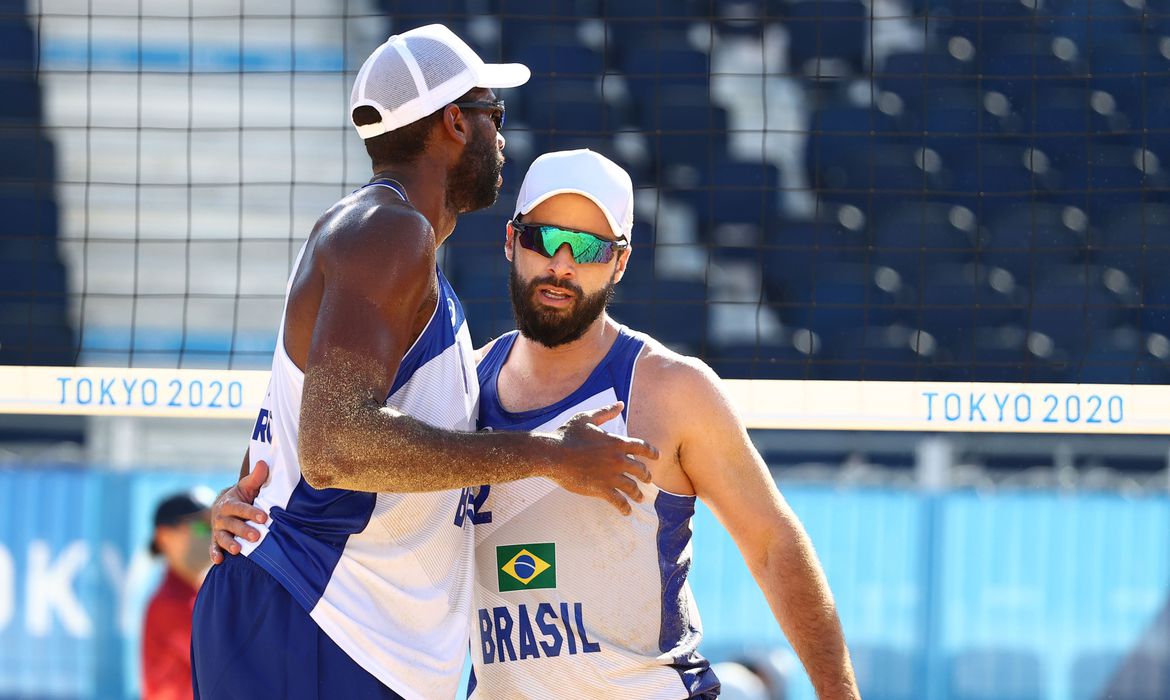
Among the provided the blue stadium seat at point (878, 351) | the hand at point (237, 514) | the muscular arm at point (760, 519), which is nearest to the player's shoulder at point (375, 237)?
the hand at point (237, 514)

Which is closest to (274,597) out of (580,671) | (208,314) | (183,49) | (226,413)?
(580,671)

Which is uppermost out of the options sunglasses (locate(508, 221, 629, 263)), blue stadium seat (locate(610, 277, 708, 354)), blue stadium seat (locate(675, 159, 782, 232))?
blue stadium seat (locate(675, 159, 782, 232))

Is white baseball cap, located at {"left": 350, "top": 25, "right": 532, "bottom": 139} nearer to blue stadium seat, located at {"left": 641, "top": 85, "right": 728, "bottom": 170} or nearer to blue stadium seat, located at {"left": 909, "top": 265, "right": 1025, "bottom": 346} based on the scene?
blue stadium seat, located at {"left": 909, "top": 265, "right": 1025, "bottom": 346}

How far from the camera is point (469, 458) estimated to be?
7.50 ft

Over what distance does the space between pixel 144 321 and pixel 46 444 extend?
144 centimetres

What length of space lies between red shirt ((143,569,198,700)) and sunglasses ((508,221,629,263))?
96.5 inches

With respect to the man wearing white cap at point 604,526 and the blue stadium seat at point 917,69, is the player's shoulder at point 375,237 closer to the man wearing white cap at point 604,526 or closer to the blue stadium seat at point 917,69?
the man wearing white cap at point 604,526

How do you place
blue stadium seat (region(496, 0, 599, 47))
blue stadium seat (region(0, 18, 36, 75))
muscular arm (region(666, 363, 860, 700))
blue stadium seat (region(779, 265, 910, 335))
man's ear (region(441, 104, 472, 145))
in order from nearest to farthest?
1. man's ear (region(441, 104, 472, 145))
2. muscular arm (region(666, 363, 860, 700))
3. blue stadium seat (region(779, 265, 910, 335))
4. blue stadium seat (region(496, 0, 599, 47))
5. blue stadium seat (region(0, 18, 36, 75))

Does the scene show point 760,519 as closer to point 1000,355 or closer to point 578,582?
point 578,582

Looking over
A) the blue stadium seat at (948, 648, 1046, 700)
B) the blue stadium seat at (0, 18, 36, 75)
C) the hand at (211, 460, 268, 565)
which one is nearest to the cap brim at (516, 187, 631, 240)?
the hand at (211, 460, 268, 565)

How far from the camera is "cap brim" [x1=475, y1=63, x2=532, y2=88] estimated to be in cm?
275

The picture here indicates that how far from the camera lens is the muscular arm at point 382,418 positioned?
226 cm

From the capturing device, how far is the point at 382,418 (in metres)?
2.26

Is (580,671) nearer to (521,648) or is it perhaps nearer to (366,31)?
(521,648)
